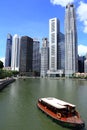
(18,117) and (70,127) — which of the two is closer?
(70,127)

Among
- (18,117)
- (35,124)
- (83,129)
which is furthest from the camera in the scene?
(18,117)

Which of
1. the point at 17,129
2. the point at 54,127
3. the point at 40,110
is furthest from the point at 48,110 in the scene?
the point at 17,129

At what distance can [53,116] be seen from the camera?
35.8m

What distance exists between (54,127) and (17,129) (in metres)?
6.06

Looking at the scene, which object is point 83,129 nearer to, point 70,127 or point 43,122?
point 70,127

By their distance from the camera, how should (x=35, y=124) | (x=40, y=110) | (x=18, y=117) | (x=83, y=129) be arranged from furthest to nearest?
(x=40, y=110) < (x=18, y=117) < (x=35, y=124) < (x=83, y=129)

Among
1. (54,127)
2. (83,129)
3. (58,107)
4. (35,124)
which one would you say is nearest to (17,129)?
(35,124)

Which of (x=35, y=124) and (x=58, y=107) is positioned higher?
(x=58, y=107)

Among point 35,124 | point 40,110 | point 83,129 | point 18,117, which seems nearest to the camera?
point 83,129

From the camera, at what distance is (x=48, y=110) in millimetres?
40344

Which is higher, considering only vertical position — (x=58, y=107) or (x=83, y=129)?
(x=58, y=107)

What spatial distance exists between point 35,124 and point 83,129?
328 inches

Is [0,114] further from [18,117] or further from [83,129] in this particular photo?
[83,129]

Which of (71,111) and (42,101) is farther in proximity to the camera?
(42,101)
